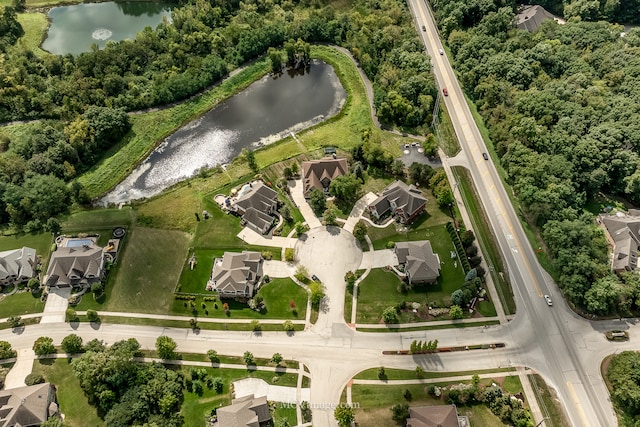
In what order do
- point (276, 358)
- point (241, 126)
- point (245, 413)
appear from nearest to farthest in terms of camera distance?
point (245, 413)
point (276, 358)
point (241, 126)

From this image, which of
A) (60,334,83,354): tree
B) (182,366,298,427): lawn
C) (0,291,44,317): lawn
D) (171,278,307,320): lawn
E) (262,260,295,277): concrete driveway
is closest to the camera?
(182,366,298,427): lawn

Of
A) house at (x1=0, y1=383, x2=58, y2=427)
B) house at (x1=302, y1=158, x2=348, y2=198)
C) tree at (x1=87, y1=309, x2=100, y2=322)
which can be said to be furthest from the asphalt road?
house at (x1=0, y1=383, x2=58, y2=427)

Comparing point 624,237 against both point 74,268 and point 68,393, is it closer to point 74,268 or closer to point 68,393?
point 68,393

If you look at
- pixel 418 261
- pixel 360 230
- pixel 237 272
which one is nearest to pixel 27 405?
pixel 237 272

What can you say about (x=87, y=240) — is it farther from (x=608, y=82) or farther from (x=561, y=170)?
(x=608, y=82)

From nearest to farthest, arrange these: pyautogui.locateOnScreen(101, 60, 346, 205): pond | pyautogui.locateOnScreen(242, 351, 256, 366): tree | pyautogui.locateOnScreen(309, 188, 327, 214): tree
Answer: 1. pyautogui.locateOnScreen(242, 351, 256, 366): tree
2. pyautogui.locateOnScreen(309, 188, 327, 214): tree
3. pyautogui.locateOnScreen(101, 60, 346, 205): pond

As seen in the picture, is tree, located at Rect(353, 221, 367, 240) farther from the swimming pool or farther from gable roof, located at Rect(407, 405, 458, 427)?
the swimming pool
